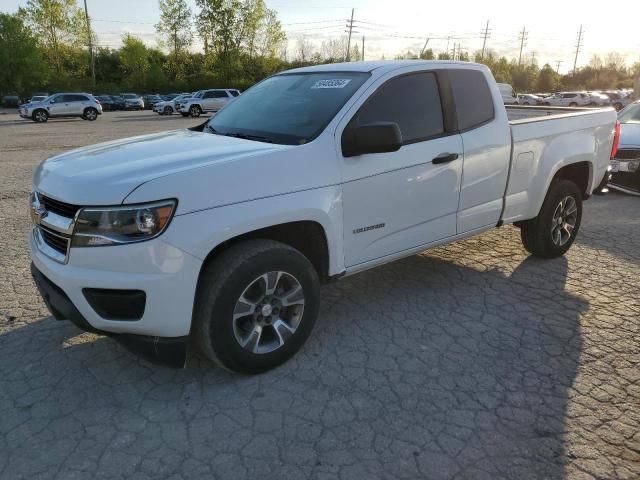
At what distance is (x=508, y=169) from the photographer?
14.6 ft

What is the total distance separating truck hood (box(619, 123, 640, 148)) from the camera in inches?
334

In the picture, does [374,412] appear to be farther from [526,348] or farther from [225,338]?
[526,348]

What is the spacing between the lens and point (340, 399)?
9.81 ft

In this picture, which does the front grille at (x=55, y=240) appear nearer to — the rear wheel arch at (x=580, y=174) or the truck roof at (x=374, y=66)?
the truck roof at (x=374, y=66)

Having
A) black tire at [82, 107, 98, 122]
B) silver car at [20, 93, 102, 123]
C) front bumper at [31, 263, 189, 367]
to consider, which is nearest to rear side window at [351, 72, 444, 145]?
front bumper at [31, 263, 189, 367]

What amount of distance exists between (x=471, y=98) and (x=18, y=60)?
237 ft

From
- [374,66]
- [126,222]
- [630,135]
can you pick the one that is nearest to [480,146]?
[374,66]

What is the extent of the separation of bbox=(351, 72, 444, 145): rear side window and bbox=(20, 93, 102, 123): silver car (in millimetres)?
31875

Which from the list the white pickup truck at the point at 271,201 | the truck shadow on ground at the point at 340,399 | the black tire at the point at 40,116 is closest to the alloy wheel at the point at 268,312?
the white pickup truck at the point at 271,201

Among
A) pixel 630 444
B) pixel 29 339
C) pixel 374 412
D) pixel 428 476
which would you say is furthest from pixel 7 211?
pixel 630 444

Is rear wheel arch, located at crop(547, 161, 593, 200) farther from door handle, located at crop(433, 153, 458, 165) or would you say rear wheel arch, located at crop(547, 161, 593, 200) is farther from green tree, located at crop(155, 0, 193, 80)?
green tree, located at crop(155, 0, 193, 80)

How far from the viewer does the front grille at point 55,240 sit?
2832mm

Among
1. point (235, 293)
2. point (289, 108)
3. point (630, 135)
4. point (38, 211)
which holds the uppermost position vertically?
point (289, 108)

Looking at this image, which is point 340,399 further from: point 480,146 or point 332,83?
point 480,146
